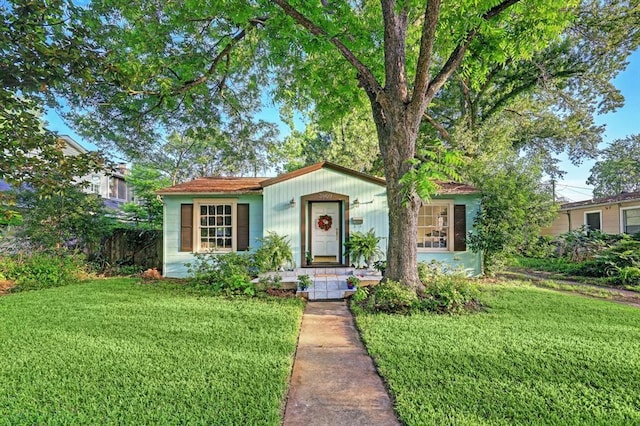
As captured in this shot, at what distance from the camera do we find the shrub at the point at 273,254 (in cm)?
798

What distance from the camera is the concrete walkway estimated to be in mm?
2504

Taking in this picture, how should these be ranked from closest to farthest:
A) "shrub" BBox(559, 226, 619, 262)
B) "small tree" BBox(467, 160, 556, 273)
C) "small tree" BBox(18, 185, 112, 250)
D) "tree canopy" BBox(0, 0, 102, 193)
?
"tree canopy" BBox(0, 0, 102, 193) → "small tree" BBox(467, 160, 556, 273) → "small tree" BBox(18, 185, 112, 250) → "shrub" BBox(559, 226, 619, 262)

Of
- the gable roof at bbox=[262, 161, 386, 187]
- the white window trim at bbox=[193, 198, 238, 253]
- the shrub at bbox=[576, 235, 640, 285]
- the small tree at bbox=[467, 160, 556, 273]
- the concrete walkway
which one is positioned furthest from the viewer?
the white window trim at bbox=[193, 198, 238, 253]

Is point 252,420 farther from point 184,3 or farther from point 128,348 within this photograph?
point 184,3

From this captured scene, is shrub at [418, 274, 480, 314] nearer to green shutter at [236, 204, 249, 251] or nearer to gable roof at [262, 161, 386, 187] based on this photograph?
gable roof at [262, 161, 386, 187]

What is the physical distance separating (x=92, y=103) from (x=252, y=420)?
28.6ft

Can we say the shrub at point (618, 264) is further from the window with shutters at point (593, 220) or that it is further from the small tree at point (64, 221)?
the small tree at point (64, 221)

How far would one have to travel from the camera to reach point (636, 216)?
492 inches

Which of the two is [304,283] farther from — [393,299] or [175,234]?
[175,234]

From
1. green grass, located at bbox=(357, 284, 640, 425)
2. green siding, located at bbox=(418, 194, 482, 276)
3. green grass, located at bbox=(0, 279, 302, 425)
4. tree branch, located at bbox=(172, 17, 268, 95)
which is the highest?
tree branch, located at bbox=(172, 17, 268, 95)

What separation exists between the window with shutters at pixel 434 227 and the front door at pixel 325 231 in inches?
101

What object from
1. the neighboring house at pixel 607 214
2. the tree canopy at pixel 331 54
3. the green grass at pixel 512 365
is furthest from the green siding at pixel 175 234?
A: the neighboring house at pixel 607 214

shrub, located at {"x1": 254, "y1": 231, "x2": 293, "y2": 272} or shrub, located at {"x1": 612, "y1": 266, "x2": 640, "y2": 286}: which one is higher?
shrub, located at {"x1": 254, "y1": 231, "x2": 293, "y2": 272}

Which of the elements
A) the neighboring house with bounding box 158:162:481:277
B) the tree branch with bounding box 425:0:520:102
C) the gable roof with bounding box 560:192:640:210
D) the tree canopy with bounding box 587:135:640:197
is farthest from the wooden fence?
the tree canopy with bounding box 587:135:640:197
